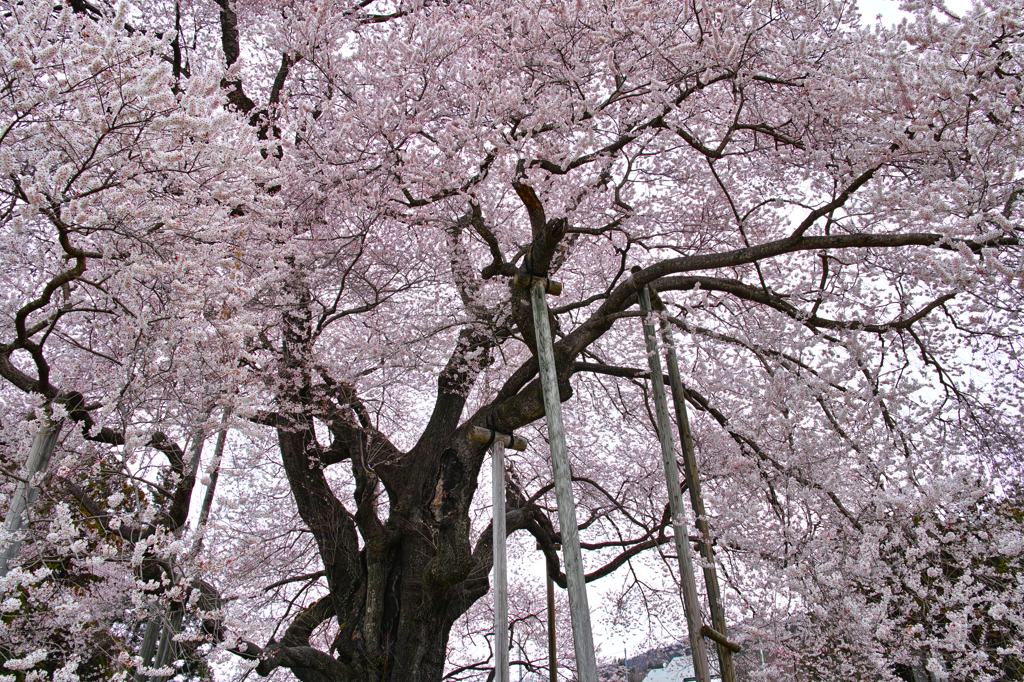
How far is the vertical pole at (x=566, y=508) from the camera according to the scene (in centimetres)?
351

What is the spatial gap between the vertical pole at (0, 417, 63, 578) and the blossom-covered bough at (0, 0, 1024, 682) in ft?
0.30

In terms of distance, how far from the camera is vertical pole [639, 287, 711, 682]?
12.6 ft

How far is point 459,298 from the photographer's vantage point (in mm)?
7473

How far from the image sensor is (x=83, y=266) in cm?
307

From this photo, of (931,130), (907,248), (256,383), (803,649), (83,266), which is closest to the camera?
(83,266)

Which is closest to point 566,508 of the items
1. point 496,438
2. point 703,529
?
point 703,529

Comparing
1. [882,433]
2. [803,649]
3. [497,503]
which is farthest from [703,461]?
[497,503]

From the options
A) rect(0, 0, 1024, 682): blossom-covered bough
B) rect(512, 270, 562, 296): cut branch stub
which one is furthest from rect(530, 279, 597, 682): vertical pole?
rect(0, 0, 1024, 682): blossom-covered bough

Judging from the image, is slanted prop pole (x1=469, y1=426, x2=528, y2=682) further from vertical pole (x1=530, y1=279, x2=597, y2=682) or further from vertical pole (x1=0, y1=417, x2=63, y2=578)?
vertical pole (x1=0, y1=417, x2=63, y2=578)

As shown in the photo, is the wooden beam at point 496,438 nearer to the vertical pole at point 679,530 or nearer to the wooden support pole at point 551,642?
the vertical pole at point 679,530

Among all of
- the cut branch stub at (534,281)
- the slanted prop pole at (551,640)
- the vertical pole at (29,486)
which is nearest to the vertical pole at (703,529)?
the cut branch stub at (534,281)

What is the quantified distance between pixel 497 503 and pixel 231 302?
2489mm

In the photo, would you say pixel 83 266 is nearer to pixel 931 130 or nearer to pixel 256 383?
pixel 256 383

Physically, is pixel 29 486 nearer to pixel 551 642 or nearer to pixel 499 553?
pixel 499 553
